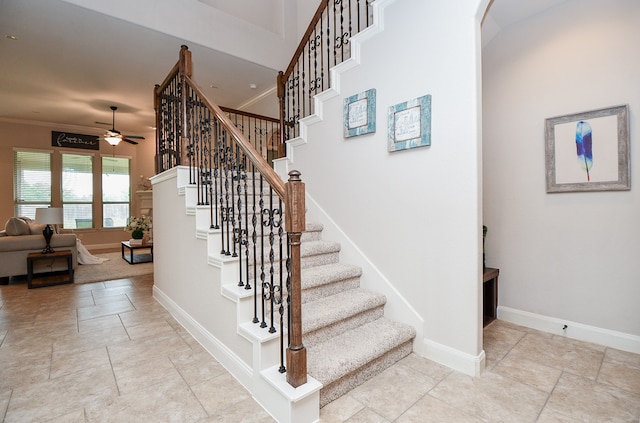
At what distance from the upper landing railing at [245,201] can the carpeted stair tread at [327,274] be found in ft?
0.62

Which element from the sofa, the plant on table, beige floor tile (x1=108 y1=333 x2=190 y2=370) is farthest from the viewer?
the plant on table

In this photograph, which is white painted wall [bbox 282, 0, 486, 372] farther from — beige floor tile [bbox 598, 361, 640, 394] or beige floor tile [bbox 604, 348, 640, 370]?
beige floor tile [bbox 604, 348, 640, 370]

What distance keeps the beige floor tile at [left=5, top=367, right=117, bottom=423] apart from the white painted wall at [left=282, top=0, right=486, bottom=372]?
6.99 ft

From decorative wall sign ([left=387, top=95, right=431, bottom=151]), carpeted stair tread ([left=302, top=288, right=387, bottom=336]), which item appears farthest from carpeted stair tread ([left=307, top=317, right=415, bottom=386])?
decorative wall sign ([left=387, top=95, right=431, bottom=151])

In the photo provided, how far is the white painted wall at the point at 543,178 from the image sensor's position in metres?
2.41

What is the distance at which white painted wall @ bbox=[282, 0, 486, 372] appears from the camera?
6.91 feet

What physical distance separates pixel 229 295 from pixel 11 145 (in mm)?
8722

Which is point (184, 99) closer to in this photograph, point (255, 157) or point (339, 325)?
point (255, 157)

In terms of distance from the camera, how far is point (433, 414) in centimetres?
170

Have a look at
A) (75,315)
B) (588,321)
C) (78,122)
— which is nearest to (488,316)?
(588,321)

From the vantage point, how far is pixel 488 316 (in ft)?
10.1

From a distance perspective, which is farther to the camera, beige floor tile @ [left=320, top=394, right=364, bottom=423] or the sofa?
the sofa

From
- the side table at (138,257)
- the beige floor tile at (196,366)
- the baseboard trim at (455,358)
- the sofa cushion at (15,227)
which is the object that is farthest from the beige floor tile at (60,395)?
the side table at (138,257)

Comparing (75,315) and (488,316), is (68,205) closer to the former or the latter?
(75,315)
